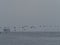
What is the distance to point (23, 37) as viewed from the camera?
206 cm

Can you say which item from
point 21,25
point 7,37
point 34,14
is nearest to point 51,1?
point 34,14

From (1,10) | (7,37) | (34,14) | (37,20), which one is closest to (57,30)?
(37,20)

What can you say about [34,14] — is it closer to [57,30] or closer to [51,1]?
[51,1]

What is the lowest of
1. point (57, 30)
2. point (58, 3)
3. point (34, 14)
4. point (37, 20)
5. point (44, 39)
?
point (44, 39)

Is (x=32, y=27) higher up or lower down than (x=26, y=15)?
lower down

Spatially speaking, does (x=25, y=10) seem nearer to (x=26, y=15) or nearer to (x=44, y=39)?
(x=26, y=15)

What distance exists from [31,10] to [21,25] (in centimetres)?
39

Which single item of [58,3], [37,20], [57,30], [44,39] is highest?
[58,3]

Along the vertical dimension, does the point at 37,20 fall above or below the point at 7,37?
above

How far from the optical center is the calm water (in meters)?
2.04

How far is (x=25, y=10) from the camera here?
6.66 ft

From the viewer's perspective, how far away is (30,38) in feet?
6.75

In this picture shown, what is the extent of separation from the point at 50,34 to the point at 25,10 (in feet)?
2.45

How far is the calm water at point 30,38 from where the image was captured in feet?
6.68
